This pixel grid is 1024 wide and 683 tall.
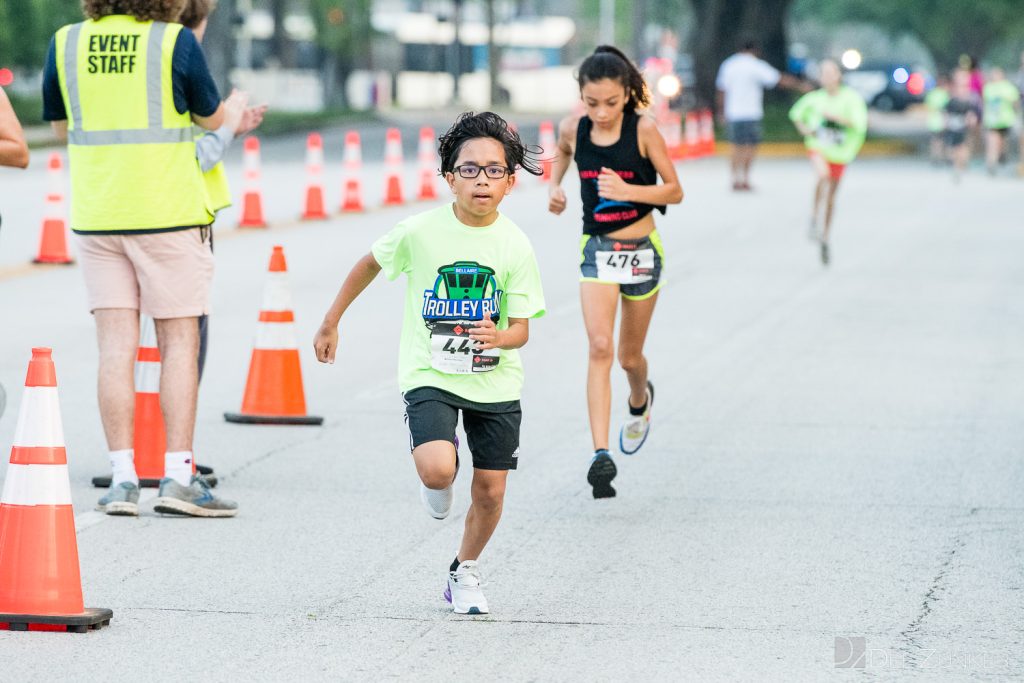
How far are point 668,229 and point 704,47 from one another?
23559mm

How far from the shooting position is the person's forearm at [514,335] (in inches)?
225

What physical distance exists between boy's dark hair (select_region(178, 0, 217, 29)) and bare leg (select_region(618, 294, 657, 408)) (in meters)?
2.12

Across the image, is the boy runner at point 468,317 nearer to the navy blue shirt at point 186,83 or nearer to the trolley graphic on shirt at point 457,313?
the trolley graphic on shirt at point 457,313

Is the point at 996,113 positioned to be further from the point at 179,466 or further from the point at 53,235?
the point at 179,466

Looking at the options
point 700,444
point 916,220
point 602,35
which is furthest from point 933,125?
point 602,35

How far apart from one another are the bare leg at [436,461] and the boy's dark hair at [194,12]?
2.64 m

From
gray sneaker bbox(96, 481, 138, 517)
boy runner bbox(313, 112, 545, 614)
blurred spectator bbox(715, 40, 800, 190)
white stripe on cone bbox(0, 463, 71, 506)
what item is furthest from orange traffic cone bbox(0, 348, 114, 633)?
blurred spectator bbox(715, 40, 800, 190)

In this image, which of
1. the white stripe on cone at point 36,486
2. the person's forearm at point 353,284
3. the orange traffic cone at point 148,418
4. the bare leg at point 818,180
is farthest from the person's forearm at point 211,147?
the bare leg at point 818,180

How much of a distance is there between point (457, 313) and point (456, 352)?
0.12m

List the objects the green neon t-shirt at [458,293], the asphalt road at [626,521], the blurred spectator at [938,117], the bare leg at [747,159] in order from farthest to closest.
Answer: the blurred spectator at [938,117], the bare leg at [747,159], the green neon t-shirt at [458,293], the asphalt road at [626,521]

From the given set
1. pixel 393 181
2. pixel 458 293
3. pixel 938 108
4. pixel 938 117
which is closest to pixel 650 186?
pixel 458 293

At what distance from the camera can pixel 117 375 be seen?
291 inches

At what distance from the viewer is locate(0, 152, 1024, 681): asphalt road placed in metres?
5.56

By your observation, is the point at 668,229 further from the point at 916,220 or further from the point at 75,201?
the point at 75,201
